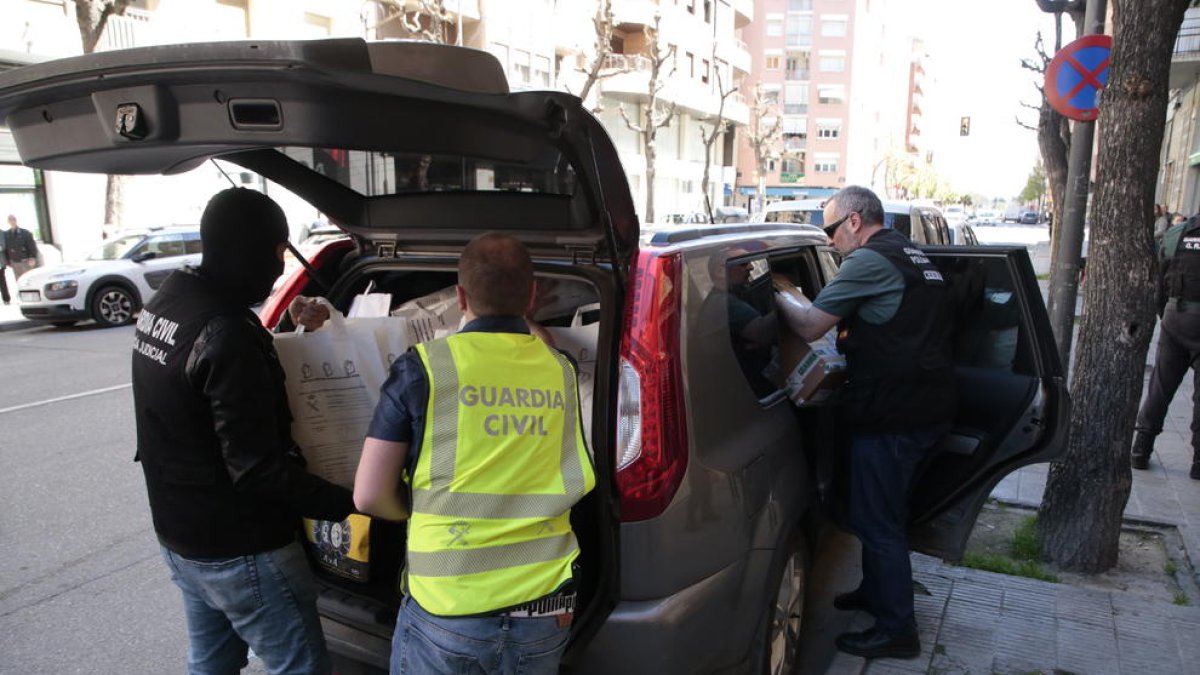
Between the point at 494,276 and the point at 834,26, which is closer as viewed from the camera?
the point at 494,276

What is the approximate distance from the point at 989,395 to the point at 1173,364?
2808 mm

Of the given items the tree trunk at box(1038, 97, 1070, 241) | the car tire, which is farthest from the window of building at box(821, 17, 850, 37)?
the car tire

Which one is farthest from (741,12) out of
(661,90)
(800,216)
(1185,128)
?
(800,216)

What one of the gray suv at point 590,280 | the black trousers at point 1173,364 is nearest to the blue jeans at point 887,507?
the gray suv at point 590,280

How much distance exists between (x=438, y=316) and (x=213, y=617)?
→ 134 cm

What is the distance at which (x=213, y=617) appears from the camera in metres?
2.17

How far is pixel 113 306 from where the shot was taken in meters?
13.1

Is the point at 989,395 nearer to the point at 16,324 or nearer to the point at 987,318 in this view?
the point at 987,318

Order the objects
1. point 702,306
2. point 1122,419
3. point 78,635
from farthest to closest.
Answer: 1. point 1122,419
2. point 78,635
3. point 702,306

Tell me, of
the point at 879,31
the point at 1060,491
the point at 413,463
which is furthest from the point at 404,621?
the point at 879,31

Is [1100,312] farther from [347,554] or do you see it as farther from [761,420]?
[347,554]

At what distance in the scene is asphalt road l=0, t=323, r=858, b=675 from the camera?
3297 millimetres

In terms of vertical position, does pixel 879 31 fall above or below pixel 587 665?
above

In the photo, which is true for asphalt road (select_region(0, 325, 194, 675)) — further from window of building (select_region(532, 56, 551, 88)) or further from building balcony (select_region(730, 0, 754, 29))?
building balcony (select_region(730, 0, 754, 29))
